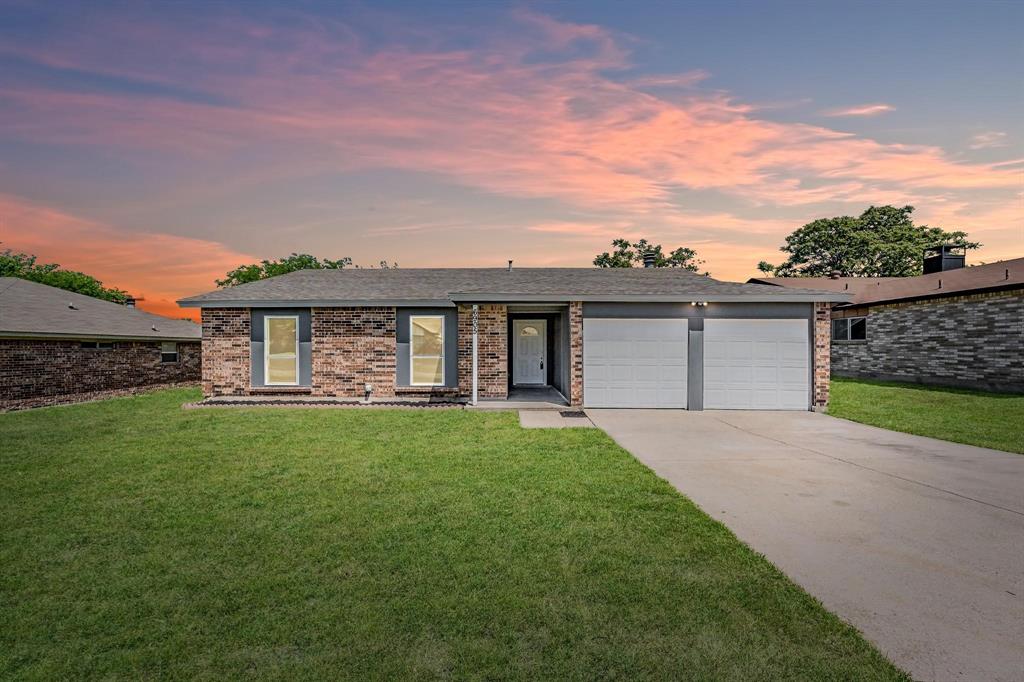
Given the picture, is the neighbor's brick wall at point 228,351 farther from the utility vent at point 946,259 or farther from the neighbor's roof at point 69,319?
the utility vent at point 946,259

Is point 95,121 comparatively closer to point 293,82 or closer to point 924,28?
point 293,82

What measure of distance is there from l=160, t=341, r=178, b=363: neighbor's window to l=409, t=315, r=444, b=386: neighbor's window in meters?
11.9

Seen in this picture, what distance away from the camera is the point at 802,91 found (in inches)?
496

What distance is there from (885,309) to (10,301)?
33629 mm

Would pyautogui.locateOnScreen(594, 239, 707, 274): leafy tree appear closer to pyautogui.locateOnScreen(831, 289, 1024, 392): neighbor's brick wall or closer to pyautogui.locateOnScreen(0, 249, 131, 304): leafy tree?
pyautogui.locateOnScreen(831, 289, 1024, 392): neighbor's brick wall

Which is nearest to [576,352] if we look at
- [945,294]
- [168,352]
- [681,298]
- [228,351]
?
[681,298]

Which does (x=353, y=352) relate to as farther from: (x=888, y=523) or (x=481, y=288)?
(x=888, y=523)

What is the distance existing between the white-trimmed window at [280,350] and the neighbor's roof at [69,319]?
649 centimetres

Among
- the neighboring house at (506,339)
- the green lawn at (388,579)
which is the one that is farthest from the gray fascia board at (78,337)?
the green lawn at (388,579)

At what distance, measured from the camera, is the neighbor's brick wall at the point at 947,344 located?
52.1 ft

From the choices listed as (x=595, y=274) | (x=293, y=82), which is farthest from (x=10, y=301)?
(x=595, y=274)

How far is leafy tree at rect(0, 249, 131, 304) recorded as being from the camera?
41.0m

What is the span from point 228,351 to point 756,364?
49.2 ft

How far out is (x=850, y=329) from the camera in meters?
22.9
